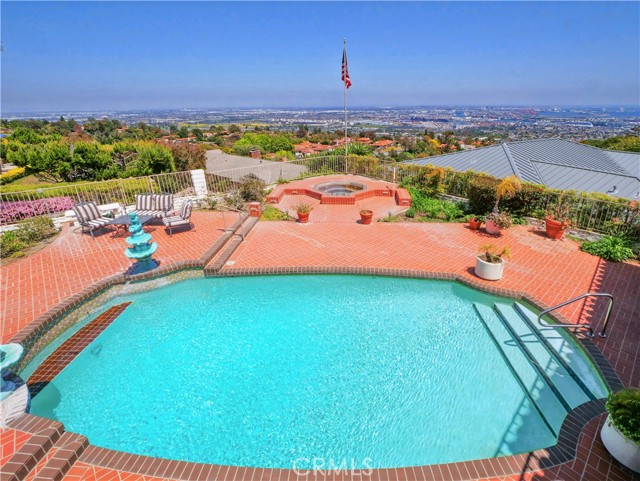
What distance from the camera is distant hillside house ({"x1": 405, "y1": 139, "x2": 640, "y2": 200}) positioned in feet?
48.6

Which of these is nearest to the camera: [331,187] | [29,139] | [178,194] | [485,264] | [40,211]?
[485,264]

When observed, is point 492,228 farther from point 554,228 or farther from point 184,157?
point 184,157

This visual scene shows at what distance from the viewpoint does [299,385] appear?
5082mm

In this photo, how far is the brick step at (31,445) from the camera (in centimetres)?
343

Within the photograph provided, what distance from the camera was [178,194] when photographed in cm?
1320

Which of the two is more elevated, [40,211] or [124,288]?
[40,211]

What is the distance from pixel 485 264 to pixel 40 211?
45.6 ft

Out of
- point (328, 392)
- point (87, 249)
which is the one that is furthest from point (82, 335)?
point (328, 392)

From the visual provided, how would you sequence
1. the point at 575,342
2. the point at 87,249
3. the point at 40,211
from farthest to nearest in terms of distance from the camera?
the point at 40,211 < the point at 87,249 < the point at 575,342

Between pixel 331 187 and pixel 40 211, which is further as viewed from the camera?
pixel 331 187

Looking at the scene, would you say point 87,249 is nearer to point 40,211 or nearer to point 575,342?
point 40,211
